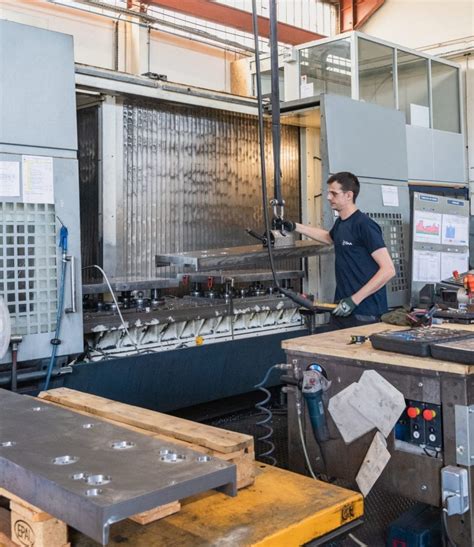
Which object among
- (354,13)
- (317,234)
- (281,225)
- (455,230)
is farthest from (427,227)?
(354,13)

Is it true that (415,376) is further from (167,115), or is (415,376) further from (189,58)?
(189,58)

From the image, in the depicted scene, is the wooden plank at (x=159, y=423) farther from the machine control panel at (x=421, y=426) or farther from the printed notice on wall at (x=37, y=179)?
the printed notice on wall at (x=37, y=179)

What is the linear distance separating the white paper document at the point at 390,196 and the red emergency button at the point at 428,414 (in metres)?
1.83

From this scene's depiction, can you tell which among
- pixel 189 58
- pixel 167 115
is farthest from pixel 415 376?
pixel 189 58

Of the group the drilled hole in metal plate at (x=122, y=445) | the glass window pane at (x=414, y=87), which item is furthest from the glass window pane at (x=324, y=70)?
the drilled hole in metal plate at (x=122, y=445)

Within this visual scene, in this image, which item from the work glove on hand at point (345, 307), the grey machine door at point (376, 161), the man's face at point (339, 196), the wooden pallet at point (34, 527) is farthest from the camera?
the grey machine door at point (376, 161)

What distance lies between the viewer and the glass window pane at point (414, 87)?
402cm

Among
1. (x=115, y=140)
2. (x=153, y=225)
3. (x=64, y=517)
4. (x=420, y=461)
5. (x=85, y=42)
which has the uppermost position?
(x=85, y=42)

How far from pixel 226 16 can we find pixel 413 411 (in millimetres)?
3839

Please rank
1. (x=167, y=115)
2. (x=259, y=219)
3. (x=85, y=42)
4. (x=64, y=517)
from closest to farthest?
(x=64, y=517) → (x=167, y=115) → (x=259, y=219) → (x=85, y=42)

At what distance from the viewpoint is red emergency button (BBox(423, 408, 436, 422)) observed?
1.26m

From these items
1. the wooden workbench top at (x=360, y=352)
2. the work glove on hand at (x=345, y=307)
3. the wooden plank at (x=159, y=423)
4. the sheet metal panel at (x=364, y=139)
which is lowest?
the wooden plank at (x=159, y=423)

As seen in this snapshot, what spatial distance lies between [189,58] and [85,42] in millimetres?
893

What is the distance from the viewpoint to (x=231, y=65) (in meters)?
4.96
